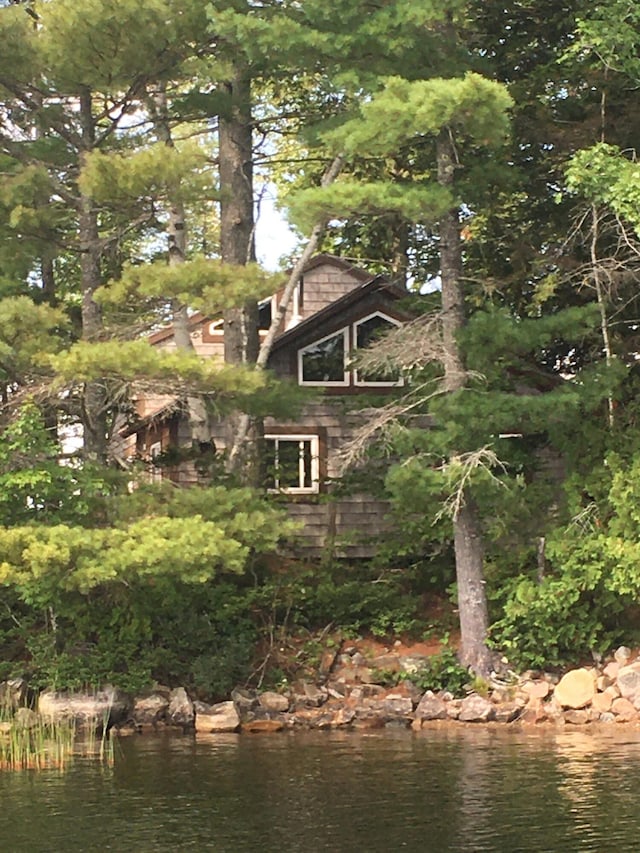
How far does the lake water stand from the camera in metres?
9.60

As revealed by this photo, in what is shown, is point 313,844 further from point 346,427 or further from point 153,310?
point 346,427

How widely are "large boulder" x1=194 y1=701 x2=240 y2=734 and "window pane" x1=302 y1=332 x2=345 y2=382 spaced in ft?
25.2

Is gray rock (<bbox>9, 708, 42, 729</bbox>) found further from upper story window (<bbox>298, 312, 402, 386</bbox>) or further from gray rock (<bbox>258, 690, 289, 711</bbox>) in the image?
upper story window (<bbox>298, 312, 402, 386</bbox>)

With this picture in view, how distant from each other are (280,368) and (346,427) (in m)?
1.62

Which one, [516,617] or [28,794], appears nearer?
[28,794]

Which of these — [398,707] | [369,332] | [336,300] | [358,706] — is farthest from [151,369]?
[336,300]

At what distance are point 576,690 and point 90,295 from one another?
8.59 metres

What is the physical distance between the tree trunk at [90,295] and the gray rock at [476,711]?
19.8 ft

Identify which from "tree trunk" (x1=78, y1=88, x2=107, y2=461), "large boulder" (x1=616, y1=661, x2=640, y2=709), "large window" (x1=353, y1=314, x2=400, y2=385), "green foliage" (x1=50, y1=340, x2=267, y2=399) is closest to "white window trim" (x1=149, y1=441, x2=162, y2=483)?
"tree trunk" (x1=78, y1=88, x2=107, y2=461)

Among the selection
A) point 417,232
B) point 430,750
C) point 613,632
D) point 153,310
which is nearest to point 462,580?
point 613,632

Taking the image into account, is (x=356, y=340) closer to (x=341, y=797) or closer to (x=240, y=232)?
(x=240, y=232)

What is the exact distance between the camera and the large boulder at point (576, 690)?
1684 cm

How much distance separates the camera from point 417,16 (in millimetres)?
15969

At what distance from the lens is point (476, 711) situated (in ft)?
55.2
